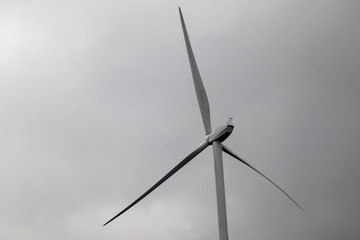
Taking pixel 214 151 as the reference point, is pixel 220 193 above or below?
below

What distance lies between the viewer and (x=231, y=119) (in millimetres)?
55219

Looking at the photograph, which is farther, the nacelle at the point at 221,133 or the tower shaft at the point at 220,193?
the nacelle at the point at 221,133

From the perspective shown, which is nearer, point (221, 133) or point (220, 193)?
point (220, 193)

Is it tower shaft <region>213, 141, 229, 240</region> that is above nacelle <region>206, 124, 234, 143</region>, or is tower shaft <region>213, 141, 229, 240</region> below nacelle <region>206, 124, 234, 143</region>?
below

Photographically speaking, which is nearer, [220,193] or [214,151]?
[220,193]

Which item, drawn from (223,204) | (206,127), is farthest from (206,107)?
(223,204)

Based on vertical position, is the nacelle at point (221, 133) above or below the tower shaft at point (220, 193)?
above

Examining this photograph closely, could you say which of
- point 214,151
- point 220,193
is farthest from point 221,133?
point 220,193

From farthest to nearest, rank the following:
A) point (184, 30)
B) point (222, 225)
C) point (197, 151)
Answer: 1. point (184, 30)
2. point (197, 151)
3. point (222, 225)

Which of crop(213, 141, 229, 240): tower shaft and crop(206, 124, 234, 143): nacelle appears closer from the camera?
crop(213, 141, 229, 240): tower shaft

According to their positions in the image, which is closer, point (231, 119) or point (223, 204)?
point (223, 204)

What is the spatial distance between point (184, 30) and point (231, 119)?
14253mm

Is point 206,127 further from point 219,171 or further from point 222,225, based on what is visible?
point 222,225

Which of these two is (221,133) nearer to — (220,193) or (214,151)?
(214,151)
